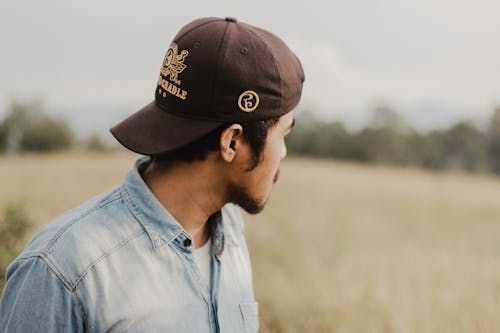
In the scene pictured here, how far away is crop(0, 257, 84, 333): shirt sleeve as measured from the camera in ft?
4.96

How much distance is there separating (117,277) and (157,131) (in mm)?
429

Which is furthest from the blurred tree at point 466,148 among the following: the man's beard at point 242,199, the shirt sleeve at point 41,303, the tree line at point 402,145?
the shirt sleeve at point 41,303

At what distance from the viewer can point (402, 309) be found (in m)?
3.87

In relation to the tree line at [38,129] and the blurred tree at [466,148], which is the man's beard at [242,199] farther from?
the blurred tree at [466,148]

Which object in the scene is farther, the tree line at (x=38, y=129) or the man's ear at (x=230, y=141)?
the tree line at (x=38, y=129)

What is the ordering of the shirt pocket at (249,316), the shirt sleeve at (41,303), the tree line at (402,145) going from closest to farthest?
the shirt sleeve at (41,303) → the shirt pocket at (249,316) → the tree line at (402,145)

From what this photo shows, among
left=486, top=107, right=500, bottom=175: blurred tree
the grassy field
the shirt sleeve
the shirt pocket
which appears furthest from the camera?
left=486, top=107, right=500, bottom=175: blurred tree

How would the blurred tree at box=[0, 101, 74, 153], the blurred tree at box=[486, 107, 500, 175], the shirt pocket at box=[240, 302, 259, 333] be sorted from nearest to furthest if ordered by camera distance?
the shirt pocket at box=[240, 302, 259, 333] < the blurred tree at box=[0, 101, 74, 153] < the blurred tree at box=[486, 107, 500, 175]

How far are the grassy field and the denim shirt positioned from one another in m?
2.05

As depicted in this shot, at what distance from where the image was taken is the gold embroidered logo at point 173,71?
178 centimetres

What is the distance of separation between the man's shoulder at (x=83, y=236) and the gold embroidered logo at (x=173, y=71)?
33 centimetres

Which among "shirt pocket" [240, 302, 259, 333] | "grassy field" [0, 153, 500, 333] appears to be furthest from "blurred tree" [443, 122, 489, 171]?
"shirt pocket" [240, 302, 259, 333]

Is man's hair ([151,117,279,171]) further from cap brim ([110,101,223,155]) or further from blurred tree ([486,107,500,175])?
blurred tree ([486,107,500,175])

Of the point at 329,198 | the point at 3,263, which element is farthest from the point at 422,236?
the point at 3,263
